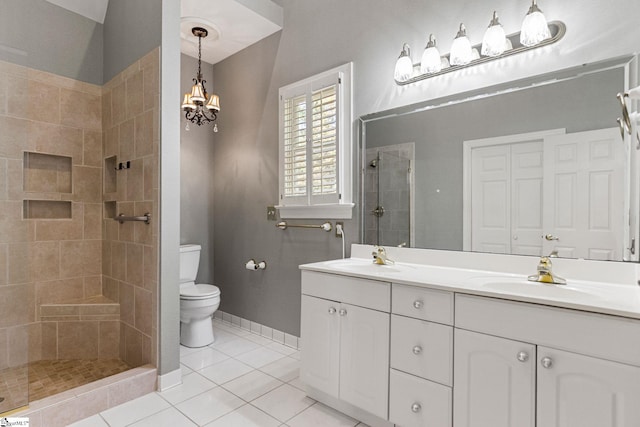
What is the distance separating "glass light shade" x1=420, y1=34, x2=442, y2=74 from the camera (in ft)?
6.36

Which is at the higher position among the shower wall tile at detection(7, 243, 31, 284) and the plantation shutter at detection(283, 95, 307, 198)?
the plantation shutter at detection(283, 95, 307, 198)

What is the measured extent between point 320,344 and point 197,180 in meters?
2.25

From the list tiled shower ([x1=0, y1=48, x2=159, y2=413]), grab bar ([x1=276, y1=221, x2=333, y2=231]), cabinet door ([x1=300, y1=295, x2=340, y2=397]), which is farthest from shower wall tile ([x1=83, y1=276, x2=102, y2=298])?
cabinet door ([x1=300, y1=295, x2=340, y2=397])

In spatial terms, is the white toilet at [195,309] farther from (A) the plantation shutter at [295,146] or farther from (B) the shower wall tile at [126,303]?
(A) the plantation shutter at [295,146]

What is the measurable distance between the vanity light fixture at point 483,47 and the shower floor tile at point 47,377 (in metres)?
2.66

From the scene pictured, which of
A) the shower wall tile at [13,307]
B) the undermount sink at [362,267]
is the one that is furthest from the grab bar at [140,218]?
the undermount sink at [362,267]

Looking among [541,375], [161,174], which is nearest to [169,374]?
[161,174]

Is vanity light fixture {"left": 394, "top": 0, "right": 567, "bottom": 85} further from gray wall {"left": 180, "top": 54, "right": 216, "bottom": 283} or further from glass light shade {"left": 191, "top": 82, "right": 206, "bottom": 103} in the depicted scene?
gray wall {"left": 180, "top": 54, "right": 216, "bottom": 283}

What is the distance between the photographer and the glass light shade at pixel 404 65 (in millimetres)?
2045

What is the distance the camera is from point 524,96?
170 centimetres

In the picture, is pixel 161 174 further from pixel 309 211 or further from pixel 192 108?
pixel 309 211

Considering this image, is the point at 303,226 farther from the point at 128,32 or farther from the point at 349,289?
the point at 128,32

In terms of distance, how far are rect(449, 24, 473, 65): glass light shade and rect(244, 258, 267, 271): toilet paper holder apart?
2.12 meters

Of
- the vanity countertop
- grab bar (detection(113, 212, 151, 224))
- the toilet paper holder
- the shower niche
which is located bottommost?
the toilet paper holder
